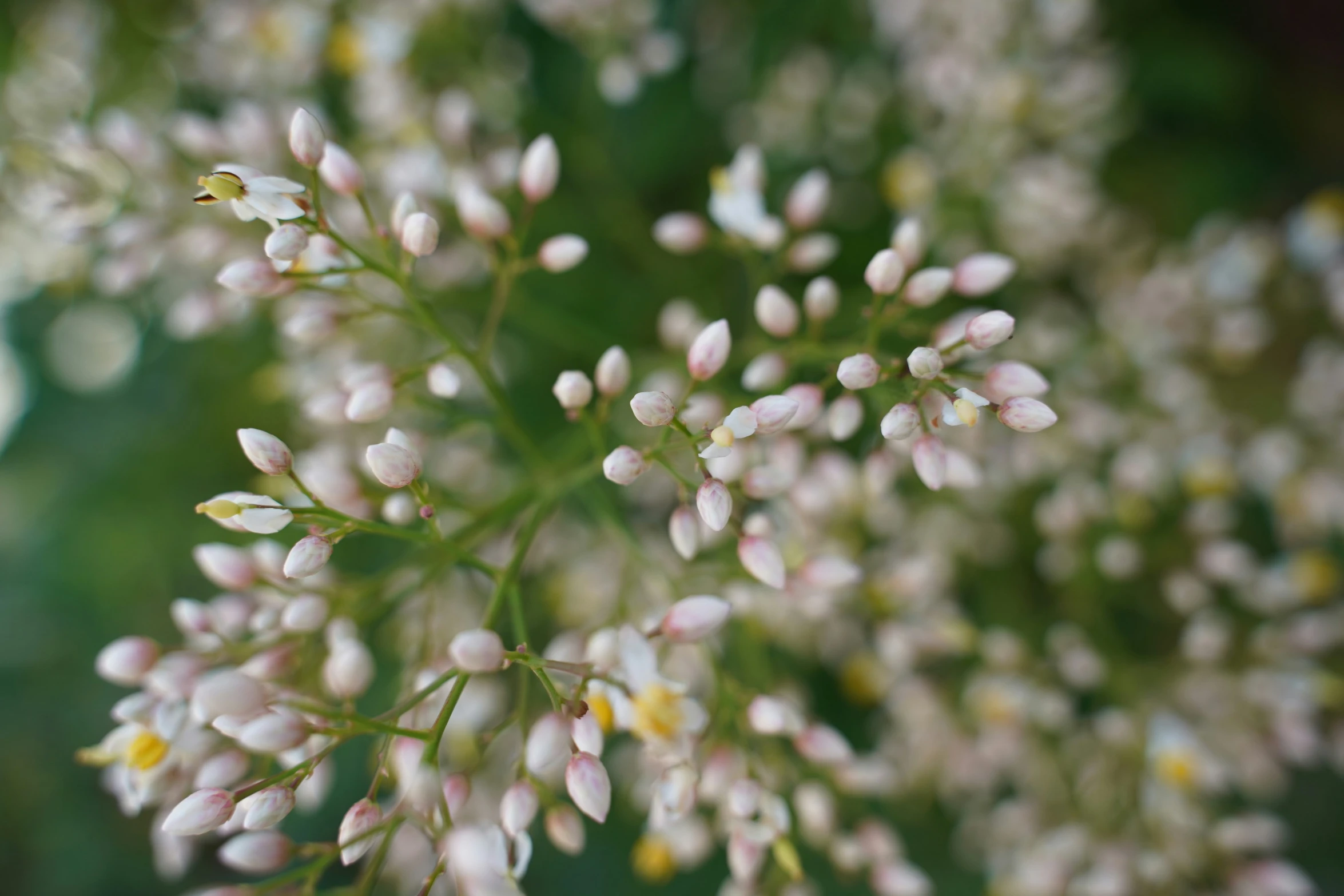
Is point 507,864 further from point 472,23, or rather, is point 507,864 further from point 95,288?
point 95,288

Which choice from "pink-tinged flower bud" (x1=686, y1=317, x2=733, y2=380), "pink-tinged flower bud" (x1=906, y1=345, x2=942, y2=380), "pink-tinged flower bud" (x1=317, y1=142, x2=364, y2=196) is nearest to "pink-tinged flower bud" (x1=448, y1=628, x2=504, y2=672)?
"pink-tinged flower bud" (x1=686, y1=317, x2=733, y2=380)

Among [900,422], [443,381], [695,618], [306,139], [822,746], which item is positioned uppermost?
[306,139]

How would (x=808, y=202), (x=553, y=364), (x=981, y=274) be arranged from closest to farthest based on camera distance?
(x=981, y=274) → (x=808, y=202) → (x=553, y=364)

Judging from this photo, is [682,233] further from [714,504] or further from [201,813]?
[201,813]

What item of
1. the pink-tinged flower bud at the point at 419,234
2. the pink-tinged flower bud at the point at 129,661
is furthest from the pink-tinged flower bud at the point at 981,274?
the pink-tinged flower bud at the point at 129,661

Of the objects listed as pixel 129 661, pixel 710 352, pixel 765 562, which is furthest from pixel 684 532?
pixel 129 661

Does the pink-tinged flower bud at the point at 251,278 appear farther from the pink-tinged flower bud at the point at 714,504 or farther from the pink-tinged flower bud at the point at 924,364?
the pink-tinged flower bud at the point at 924,364
